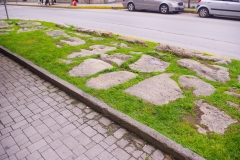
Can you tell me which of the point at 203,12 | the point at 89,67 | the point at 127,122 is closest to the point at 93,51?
the point at 89,67

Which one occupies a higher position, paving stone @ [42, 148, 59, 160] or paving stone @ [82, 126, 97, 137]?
paving stone @ [82, 126, 97, 137]

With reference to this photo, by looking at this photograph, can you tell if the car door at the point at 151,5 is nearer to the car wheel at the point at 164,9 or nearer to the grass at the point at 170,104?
the car wheel at the point at 164,9

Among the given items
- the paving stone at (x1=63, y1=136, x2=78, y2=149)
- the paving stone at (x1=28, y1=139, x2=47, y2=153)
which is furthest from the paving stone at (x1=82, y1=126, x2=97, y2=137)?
the paving stone at (x1=28, y1=139, x2=47, y2=153)

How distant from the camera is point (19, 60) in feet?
21.0

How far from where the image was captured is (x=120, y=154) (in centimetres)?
308

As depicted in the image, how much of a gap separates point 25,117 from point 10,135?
48cm

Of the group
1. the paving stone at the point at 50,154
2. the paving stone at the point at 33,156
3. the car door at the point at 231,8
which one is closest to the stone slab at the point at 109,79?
the paving stone at the point at 50,154

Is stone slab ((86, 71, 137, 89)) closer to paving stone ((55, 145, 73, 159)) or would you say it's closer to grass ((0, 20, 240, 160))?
grass ((0, 20, 240, 160))

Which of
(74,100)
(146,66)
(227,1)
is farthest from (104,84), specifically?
(227,1)

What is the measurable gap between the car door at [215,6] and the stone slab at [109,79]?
35.9ft

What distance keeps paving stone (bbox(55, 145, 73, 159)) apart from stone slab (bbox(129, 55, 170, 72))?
2.86m

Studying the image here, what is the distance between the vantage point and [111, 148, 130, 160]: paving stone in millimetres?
3022

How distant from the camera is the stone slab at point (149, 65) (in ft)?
17.9

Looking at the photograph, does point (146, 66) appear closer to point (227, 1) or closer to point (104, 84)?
point (104, 84)
